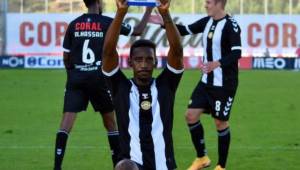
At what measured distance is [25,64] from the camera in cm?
4112

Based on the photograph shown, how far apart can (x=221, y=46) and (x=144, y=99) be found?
4065 millimetres

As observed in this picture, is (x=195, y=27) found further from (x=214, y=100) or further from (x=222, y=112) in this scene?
(x=222, y=112)

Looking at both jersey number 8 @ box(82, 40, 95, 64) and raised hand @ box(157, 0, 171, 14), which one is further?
jersey number 8 @ box(82, 40, 95, 64)

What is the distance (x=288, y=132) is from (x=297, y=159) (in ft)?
11.1

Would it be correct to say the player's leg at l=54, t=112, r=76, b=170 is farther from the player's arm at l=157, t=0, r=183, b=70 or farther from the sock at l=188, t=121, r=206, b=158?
the player's arm at l=157, t=0, r=183, b=70

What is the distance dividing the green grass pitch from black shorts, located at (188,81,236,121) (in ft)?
2.61

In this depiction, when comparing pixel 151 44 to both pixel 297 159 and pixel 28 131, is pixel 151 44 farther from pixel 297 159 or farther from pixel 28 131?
pixel 28 131

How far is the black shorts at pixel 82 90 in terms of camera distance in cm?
1079

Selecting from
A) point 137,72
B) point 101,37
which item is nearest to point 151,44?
point 137,72

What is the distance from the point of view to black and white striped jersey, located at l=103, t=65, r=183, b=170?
6961 millimetres

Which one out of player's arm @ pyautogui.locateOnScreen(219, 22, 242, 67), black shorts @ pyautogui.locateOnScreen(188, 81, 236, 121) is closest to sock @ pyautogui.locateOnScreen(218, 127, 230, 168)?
black shorts @ pyautogui.locateOnScreen(188, 81, 236, 121)

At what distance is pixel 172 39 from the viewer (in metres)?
6.93

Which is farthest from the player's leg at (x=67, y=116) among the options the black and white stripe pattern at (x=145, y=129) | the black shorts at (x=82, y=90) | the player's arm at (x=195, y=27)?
the black and white stripe pattern at (x=145, y=129)

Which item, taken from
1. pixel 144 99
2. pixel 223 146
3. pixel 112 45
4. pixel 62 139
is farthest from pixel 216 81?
pixel 112 45
